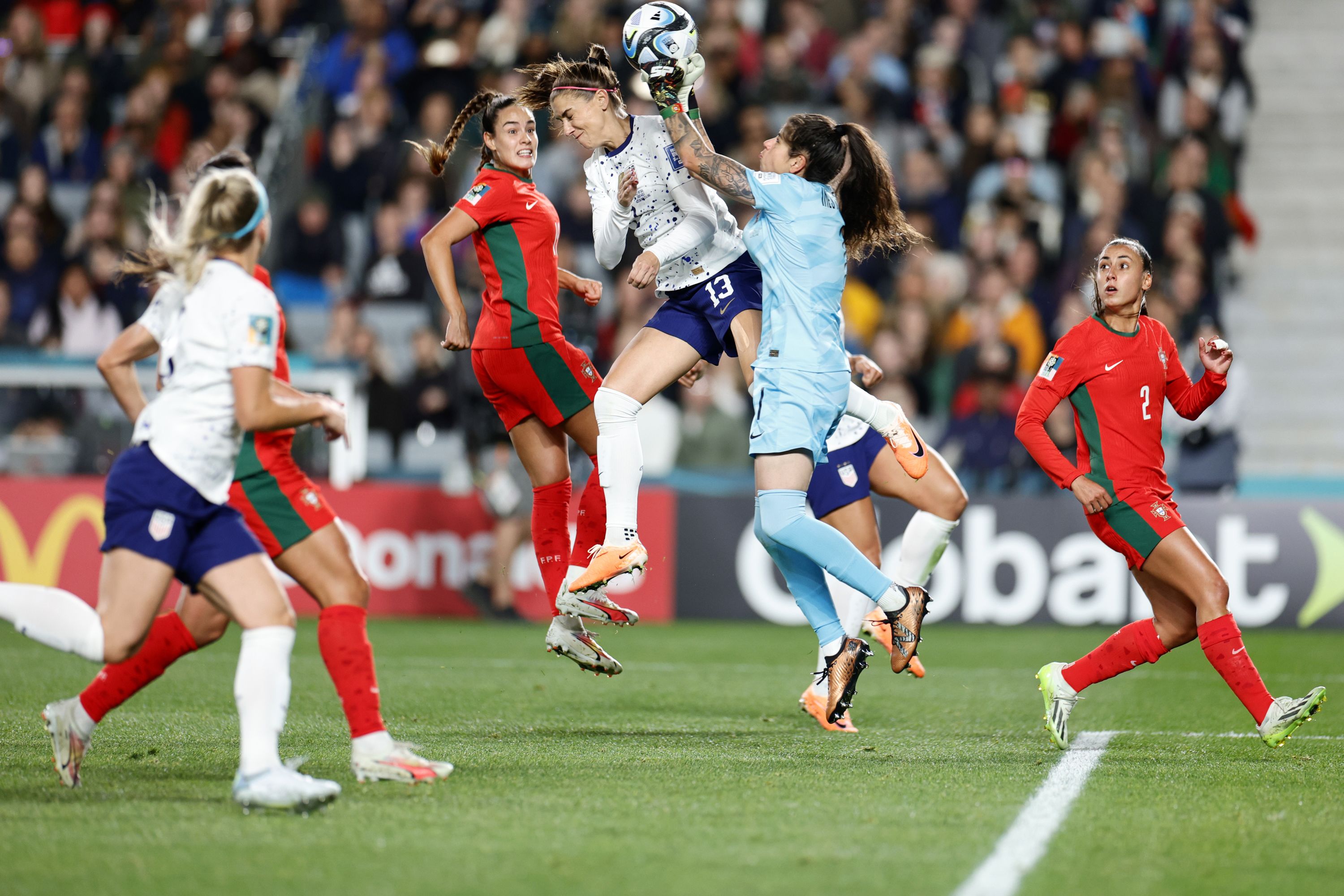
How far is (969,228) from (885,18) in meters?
2.96

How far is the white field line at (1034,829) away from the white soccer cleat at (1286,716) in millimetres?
627

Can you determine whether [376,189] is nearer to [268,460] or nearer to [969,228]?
[969,228]

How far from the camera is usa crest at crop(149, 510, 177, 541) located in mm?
4586

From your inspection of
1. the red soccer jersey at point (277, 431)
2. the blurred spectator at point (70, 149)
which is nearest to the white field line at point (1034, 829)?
the red soccer jersey at point (277, 431)

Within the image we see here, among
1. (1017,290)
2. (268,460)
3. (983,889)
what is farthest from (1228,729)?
(1017,290)

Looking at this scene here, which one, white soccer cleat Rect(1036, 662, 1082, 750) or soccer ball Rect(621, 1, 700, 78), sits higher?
soccer ball Rect(621, 1, 700, 78)

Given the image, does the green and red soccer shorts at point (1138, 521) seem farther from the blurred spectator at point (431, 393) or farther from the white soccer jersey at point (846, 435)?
the blurred spectator at point (431, 393)

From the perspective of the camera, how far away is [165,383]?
15.6 ft

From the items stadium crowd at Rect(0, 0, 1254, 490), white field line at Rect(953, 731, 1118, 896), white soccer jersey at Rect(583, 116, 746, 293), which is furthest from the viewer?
stadium crowd at Rect(0, 0, 1254, 490)

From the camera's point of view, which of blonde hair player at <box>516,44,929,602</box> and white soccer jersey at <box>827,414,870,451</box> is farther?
white soccer jersey at <box>827,414,870,451</box>

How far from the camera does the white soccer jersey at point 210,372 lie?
15.2 feet

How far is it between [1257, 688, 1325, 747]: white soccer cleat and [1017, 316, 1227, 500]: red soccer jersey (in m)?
0.93

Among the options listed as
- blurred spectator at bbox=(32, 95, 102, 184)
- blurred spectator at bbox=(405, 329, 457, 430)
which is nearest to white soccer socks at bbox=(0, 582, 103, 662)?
blurred spectator at bbox=(405, 329, 457, 430)

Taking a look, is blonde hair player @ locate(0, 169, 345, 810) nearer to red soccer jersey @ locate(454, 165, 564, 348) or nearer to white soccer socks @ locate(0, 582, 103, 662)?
white soccer socks @ locate(0, 582, 103, 662)
